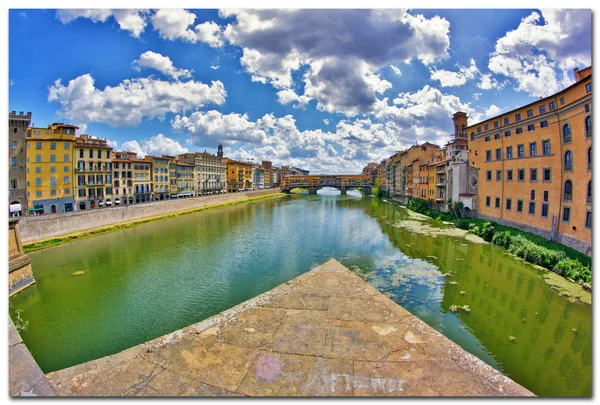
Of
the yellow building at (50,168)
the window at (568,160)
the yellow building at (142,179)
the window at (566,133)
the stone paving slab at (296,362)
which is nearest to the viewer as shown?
the stone paving slab at (296,362)

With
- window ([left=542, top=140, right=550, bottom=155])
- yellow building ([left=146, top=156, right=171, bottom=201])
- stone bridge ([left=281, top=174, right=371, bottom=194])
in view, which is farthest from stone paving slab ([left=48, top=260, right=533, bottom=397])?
stone bridge ([left=281, top=174, right=371, bottom=194])

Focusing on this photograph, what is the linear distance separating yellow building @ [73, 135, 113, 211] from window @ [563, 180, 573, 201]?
51113 mm

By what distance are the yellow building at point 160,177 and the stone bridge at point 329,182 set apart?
51231 mm

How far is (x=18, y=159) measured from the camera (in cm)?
3506

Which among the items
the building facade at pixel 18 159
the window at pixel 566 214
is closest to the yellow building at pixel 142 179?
the building facade at pixel 18 159

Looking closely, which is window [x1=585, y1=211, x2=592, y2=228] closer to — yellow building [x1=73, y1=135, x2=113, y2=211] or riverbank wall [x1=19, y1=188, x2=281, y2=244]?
riverbank wall [x1=19, y1=188, x2=281, y2=244]

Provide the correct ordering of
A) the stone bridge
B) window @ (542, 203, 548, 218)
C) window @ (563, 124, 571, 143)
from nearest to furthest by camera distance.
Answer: window @ (563, 124, 571, 143), window @ (542, 203, 548, 218), the stone bridge

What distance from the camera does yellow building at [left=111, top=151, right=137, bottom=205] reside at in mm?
49250

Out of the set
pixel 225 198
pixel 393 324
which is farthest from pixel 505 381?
pixel 225 198

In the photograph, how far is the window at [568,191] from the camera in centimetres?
1934

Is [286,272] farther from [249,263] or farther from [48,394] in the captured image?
[48,394]

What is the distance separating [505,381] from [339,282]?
6300 mm

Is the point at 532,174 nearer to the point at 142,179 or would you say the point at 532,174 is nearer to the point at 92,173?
the point at 92,173

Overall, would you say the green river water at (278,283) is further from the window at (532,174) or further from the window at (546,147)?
the window at (546,147)
